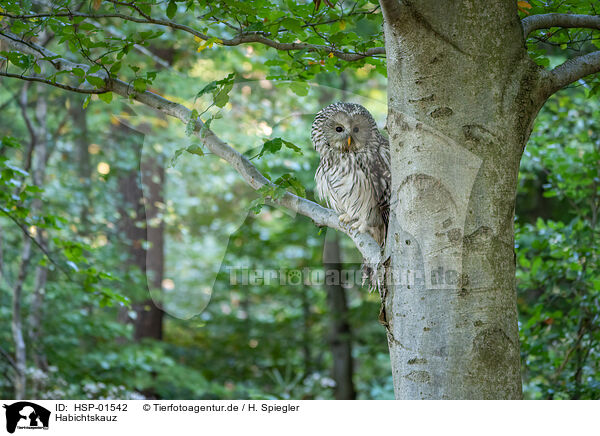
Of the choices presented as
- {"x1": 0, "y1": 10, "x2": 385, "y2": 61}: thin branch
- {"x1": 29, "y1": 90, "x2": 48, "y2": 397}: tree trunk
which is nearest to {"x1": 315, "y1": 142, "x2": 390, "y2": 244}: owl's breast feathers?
{"x1": 0, "y1": 10, "x2": 385, "y2": 61}: thin branch

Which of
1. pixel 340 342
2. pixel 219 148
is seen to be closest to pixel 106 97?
pixel 219 148

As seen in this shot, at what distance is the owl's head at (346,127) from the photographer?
252cm

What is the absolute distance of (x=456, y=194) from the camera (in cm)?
113

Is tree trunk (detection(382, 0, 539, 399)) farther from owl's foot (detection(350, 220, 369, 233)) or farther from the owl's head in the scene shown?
the owl's head

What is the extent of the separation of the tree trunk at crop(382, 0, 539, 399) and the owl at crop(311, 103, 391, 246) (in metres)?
1.27

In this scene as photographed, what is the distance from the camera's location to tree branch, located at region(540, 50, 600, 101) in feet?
4.01

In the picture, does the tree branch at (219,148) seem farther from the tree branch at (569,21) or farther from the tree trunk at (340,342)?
the tree trunk at (340,342)

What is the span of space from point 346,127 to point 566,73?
4.40 ft

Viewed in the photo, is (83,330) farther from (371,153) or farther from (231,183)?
(371,153)

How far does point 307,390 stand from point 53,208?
2890 millimetres

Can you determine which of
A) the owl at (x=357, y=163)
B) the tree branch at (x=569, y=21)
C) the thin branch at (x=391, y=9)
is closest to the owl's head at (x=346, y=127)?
the owl at (x=357, y=163)

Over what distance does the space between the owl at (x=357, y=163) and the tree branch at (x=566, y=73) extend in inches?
48.0

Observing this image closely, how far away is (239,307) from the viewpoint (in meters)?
7.09
